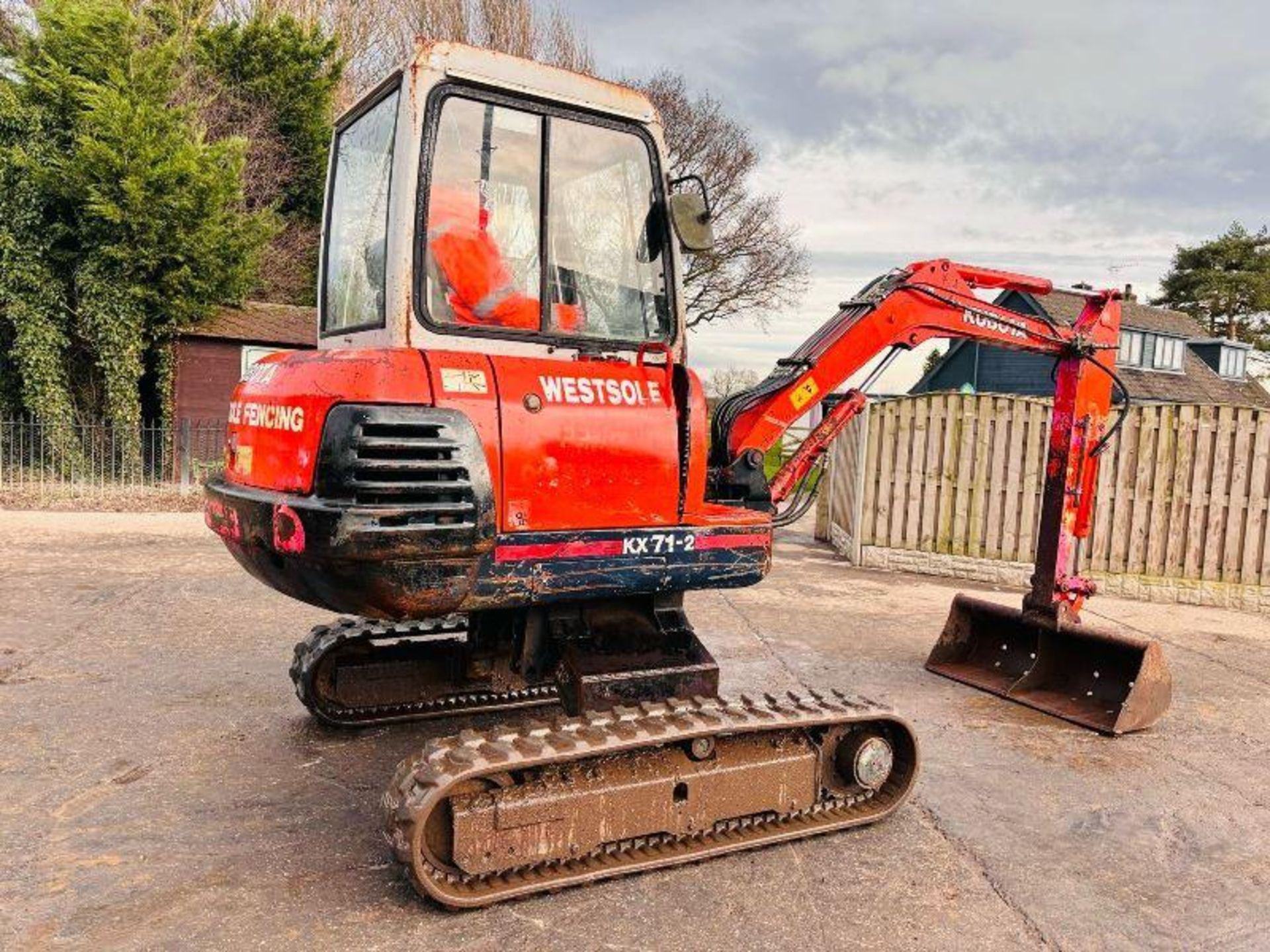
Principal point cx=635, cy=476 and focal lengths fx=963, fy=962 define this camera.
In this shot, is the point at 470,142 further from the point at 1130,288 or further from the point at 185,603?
the point at 1130,288

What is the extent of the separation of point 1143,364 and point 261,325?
27037mm

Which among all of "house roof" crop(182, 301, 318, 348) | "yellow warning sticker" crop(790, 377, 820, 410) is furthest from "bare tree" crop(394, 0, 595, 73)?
"yellow warning sticker" crop(790, 377, 820, 410)

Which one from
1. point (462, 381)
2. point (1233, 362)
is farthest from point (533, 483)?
point (1233, 362)

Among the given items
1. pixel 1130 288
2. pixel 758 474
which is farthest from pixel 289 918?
pixel 1130 288

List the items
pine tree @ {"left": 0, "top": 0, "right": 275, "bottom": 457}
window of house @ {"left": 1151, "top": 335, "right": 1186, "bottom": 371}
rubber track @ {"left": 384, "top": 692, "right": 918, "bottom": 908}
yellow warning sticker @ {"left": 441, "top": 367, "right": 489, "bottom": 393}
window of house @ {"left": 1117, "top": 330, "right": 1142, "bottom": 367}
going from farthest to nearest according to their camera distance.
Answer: window of house @ {"left": 1151, "top": 335, "right": 1186, "bottom": 371} < window of house @ {"left": 1117, "top": 330, "right": 1142, "bottom": 367} < pine tree @ {"left": 0, "top": 0, "right": 275, "bottom": 457} < yellow warning sticker @ {"left": 441, "top": 367, "right": 489, "bottom": 393} < rubber track @ {"left": 384, "top": 692, "right": 918, "bottom": 908}

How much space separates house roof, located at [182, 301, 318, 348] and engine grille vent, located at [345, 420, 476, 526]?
15.0 metres

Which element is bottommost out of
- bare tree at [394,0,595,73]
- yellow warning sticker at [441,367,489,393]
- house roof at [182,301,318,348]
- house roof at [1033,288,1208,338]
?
yellow warning sticker at [441,367,489,393]

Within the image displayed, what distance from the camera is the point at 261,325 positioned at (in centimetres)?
1858

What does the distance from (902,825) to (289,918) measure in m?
2.48

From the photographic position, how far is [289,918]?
3230mm

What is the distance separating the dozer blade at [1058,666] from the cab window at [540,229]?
11.5 ft

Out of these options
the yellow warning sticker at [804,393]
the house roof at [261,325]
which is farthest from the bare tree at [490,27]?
the yellow warning sticker at [804,393]

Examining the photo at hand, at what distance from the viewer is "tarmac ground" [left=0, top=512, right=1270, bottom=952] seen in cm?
326

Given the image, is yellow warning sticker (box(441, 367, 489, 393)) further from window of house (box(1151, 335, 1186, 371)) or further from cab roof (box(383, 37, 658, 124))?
window of house (box(1151, 335, 1186, 371))
